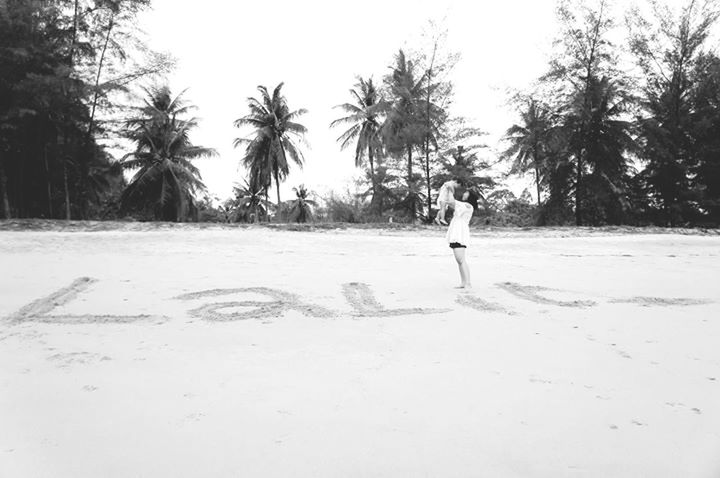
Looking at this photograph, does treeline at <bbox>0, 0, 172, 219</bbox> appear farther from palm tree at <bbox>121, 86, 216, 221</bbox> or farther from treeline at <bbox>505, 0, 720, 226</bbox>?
treeline at <bbox>505, 0, 720, 226</bbox>

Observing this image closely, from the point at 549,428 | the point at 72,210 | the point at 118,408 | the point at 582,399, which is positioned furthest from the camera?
the point at 72,210

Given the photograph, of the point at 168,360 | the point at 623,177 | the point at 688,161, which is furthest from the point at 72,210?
the point at 688,161

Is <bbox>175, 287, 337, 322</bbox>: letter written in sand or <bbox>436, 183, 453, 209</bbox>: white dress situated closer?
<bbox>175, 287, 337, 322</bbox>: letter written in sand

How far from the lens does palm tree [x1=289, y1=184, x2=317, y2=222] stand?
37.5 meters

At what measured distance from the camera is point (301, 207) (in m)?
38.2

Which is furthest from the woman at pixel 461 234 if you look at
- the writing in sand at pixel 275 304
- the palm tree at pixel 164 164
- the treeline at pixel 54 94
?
the palm tree at pixel 164 164

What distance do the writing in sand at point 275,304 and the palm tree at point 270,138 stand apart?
2256 cm

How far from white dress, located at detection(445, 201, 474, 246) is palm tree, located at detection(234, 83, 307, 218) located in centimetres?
2241

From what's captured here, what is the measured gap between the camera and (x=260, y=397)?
2.30 m

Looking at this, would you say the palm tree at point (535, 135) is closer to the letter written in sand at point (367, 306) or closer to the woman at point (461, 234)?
the woman at point (461, 234)

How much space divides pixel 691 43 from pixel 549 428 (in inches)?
830

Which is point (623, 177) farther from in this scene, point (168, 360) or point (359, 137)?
point (168, 360)

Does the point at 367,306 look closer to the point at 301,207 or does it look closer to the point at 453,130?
the point at 453,130

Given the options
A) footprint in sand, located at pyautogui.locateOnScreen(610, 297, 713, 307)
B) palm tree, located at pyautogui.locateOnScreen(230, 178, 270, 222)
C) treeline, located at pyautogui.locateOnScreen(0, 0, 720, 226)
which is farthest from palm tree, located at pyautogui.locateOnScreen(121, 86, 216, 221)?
footprint in sand, located at pyautogui.locateOnScreen(610, 297, 713, 307)
